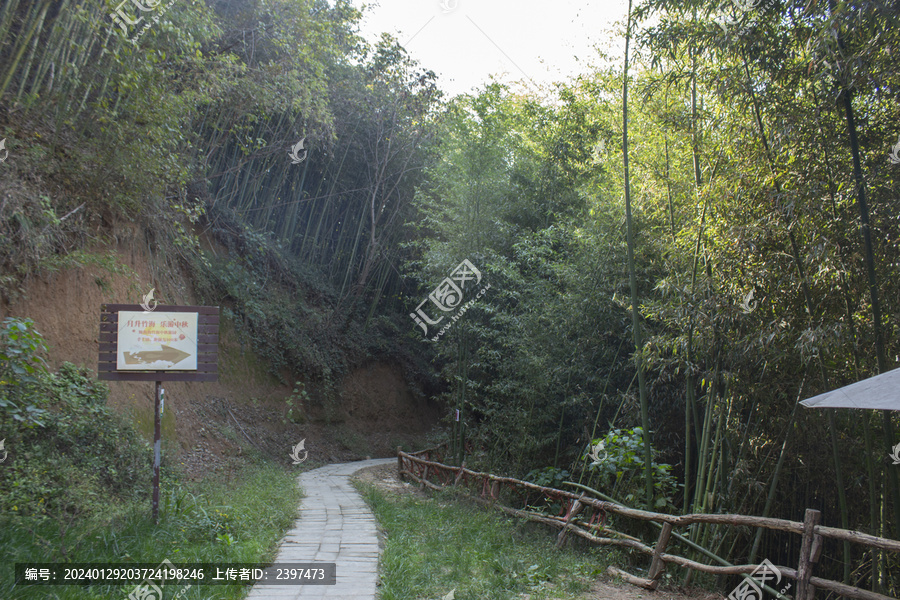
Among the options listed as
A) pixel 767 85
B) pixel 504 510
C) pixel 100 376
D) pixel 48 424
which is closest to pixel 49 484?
pixel 48 424

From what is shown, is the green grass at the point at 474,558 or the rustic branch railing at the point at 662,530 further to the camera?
the green grass at the point at 474,558

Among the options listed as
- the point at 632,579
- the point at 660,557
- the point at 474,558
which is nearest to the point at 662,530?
the point at 660,557

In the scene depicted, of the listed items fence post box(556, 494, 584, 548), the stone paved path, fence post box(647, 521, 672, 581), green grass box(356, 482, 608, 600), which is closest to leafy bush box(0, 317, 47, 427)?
the stone paved path

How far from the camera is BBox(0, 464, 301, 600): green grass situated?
330cm

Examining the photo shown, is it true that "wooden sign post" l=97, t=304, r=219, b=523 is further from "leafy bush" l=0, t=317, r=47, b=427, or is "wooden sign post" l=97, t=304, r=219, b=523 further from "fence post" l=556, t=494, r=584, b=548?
"fence post" l=556, t=494, r=584, b=548

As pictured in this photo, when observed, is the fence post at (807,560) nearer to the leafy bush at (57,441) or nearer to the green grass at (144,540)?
the green grass at (144,540)

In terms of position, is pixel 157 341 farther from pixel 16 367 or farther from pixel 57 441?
pixel 57 441

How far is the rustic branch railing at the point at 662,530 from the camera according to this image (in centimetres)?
317

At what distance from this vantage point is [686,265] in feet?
18.3

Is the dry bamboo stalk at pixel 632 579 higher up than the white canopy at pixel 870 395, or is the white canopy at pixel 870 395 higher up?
the white canopy at pixel 870 395

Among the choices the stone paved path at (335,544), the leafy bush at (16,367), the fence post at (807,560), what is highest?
the leafy bush at (16,367)

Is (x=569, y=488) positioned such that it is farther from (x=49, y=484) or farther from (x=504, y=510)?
(x=49, y=484)

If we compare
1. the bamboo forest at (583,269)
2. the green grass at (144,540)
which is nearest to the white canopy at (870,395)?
the bamboo forest at (583,269)

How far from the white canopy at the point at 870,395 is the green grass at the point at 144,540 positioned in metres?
3.76
